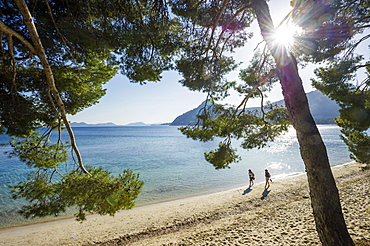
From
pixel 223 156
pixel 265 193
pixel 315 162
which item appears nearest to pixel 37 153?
pixel 223 156

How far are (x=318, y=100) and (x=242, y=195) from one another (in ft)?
758

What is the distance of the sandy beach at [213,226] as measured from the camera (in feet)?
20.1

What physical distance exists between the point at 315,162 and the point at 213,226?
6460 mm

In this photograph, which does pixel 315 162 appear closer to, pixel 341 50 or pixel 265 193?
pixel 341 50

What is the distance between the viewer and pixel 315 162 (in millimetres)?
2762

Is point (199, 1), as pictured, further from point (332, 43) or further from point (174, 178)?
point (174, 178)

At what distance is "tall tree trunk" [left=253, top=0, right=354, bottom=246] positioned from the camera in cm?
267

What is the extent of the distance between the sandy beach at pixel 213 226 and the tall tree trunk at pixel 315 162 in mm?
2685

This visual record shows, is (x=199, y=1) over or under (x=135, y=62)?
over

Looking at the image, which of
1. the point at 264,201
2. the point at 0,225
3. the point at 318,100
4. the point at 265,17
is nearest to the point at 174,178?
the point at 264,201

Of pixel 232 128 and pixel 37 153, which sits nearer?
pixel 37 153

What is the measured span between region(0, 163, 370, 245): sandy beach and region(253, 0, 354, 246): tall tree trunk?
2.69 meters

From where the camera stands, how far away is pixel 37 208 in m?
3.33

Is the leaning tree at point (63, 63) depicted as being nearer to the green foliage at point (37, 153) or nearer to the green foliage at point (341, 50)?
the green foliage at point (37, 153)
